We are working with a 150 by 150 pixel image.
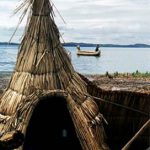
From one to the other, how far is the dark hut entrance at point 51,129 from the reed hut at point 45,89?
20 mm

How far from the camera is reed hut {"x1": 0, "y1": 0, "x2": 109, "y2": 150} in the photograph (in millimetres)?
8453

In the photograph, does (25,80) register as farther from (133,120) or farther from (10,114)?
(133,120)

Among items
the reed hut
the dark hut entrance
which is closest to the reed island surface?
the dark hut entrance

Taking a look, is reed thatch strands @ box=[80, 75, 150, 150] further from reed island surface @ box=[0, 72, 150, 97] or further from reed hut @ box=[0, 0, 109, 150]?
reed island surface @ box=[0, 72, 150, 97]

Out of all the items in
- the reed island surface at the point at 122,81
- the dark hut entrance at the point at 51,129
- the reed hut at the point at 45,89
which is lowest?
the reed island surface at the point at 122,81

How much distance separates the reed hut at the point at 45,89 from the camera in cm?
845

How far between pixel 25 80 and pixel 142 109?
2502 mm

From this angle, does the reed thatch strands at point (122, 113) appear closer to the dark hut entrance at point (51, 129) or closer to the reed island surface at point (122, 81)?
the dark hut entrance at point (51, 129)

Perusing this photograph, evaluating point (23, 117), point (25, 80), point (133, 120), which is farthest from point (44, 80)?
point (133, 120)

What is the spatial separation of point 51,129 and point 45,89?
1.74 meters

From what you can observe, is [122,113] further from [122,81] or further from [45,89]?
[122,81]

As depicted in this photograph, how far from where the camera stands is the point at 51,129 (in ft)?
34.1

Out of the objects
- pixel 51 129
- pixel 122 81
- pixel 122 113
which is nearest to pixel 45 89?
pixel 51 129

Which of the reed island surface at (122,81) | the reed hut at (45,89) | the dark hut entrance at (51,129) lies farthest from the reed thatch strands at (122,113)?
the reed island surface at (122,81)
